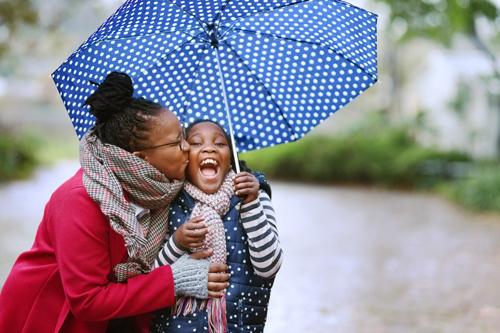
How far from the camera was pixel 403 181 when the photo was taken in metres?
19.1

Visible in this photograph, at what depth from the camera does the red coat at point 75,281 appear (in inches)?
74.8

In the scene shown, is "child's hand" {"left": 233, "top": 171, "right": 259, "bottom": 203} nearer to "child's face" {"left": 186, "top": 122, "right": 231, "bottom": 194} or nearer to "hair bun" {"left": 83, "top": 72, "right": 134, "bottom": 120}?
"child's face" {"left": 186, "top": 122, "right": 231, "bottom": 194}

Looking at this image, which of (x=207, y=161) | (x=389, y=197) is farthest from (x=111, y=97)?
(x=389, y=197)

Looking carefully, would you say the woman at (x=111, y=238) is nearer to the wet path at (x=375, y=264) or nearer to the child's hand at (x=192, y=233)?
the child's hand at (x=192, y=233)

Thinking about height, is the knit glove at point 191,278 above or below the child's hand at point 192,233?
below

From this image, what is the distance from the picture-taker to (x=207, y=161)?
2213 millimetres

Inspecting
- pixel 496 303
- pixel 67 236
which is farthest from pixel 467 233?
pixel 67 236

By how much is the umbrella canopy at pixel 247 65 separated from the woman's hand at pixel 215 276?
68 centimetres

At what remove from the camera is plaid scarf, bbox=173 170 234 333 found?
2.09 m

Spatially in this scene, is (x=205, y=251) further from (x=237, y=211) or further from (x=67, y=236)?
(x=67, y=236)

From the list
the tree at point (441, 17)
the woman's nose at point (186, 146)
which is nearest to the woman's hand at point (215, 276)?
the woman's nose at point (186, 146)

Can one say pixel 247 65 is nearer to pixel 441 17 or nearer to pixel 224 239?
pixel 224 239

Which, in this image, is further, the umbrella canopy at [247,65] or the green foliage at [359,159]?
the green foliage at [359,159]

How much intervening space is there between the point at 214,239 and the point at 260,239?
18 cm
